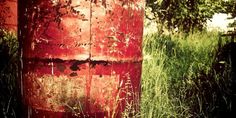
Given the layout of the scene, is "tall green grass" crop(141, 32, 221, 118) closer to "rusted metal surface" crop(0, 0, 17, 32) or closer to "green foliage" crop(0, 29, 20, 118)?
"green foliage" crop(0, 29, 20, 118)

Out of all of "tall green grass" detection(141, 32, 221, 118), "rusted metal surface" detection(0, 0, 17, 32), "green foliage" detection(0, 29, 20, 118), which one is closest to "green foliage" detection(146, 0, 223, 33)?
"tall green grass" detection(141, 32, 221, 118)

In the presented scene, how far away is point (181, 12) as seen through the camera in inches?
299

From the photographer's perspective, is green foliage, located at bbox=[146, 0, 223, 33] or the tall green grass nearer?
the tall green grass

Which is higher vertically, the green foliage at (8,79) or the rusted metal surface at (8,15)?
the rusted metal surface at (8,15)

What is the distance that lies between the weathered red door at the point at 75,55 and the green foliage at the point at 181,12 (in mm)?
5103

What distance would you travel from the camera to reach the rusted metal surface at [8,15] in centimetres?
600

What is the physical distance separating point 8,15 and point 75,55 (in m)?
4.24

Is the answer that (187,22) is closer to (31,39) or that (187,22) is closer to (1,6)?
(1,6)

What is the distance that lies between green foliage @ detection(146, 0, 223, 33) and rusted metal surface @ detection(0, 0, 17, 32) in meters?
2.96

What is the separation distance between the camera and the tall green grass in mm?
3135

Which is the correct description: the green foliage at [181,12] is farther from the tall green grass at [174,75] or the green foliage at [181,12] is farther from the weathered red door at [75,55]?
the weathered red door at [75,55]

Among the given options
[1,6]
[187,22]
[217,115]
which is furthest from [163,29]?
[217,115]

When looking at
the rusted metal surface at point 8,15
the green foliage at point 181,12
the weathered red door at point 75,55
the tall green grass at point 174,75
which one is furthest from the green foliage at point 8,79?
the green foliage at point 181,12

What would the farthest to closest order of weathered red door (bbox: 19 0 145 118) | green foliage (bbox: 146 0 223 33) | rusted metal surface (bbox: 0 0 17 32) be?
1. green foliage (bbox: 146 0 223 33)
2. rusted metal surface (bbox: 0 0 17 32)
3. weathered red door (bbox: 19 0 145 118)
